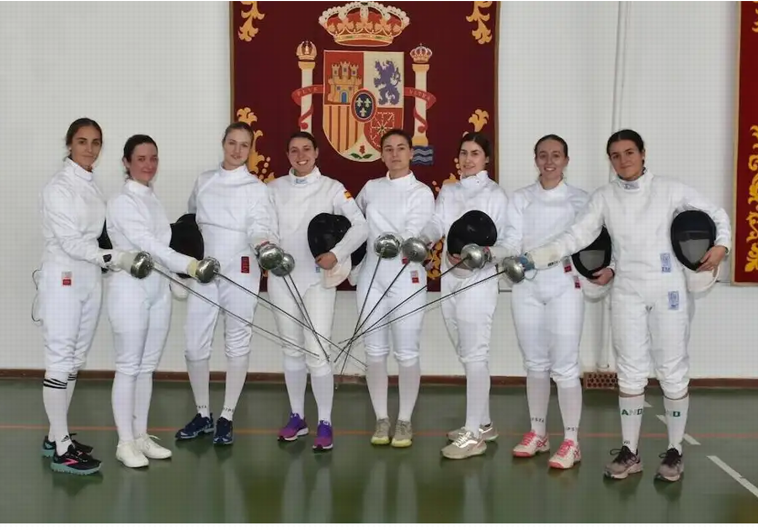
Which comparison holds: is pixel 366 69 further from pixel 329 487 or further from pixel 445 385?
pixel 329 487

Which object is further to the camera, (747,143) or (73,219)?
(747,143)

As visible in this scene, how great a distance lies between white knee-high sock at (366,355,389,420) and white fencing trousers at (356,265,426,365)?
4 centimetres

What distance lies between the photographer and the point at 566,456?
10.8ft

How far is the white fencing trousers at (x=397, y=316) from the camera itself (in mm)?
3473

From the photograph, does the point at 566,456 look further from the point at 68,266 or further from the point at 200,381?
the point at 68,266

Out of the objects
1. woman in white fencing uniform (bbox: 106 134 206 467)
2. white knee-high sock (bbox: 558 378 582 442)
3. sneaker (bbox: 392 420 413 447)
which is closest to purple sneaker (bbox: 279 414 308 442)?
sneaker (bbox: 392 420 413 447)

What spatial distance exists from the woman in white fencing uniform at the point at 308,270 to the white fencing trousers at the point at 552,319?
2.55ft

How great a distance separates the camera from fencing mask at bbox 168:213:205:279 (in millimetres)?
3465

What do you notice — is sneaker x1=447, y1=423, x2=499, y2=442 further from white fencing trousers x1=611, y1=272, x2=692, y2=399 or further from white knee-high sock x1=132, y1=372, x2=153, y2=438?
white knee-high sock x1=132, y1=372, x2=153, y2=438

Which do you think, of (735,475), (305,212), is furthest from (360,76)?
(735,475)

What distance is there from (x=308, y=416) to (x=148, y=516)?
1.55 metres

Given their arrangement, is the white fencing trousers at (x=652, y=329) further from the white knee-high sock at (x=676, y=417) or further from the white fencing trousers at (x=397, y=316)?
the white fencing trousers at (x=397, y=316)

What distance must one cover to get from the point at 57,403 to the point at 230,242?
0.99 meters

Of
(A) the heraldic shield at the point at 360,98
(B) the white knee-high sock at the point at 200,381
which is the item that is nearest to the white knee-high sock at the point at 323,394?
(B) the white knee-high sock at the point at 200,381
